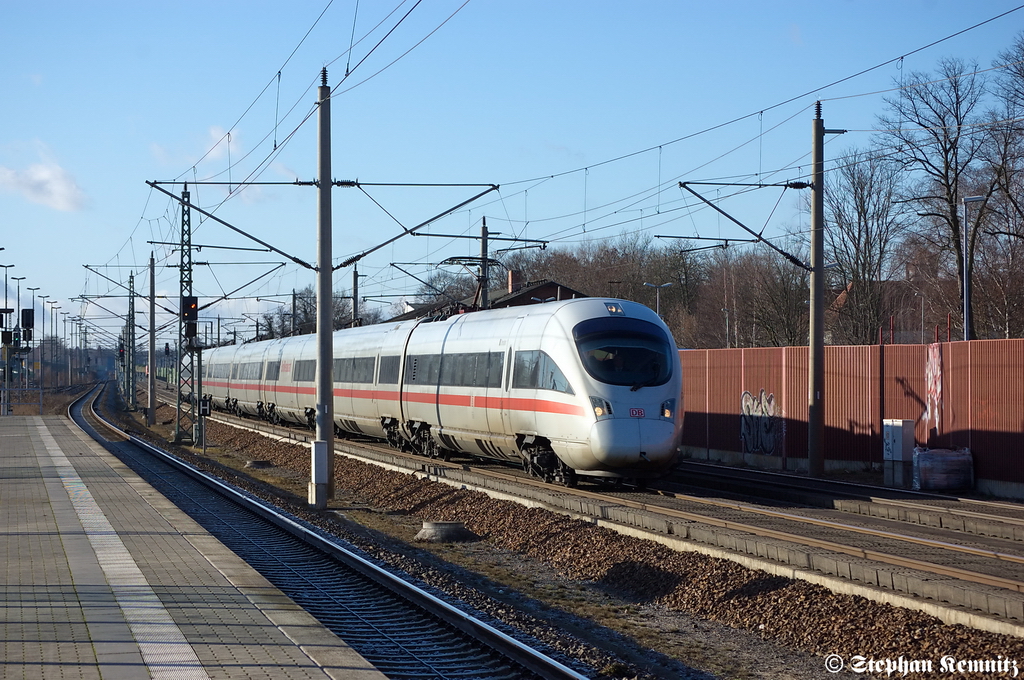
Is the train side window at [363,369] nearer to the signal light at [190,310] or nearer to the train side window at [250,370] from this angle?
the signal light at [190,310]

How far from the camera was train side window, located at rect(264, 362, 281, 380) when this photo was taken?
44.1 m

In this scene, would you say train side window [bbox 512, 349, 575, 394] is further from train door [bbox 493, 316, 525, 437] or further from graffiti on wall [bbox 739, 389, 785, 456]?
graffiti on wall [bbox 739, 389, 785, 456]

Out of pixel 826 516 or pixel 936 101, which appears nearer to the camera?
pixel 826 516

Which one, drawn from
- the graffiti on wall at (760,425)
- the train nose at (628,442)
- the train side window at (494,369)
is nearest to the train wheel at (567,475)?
the train nose at (628,442)

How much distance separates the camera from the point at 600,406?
18.0m

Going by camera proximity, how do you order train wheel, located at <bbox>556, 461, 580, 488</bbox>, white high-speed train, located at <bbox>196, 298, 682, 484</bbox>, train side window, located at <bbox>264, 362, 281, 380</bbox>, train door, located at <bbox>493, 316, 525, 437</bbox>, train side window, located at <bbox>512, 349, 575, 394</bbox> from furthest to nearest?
train side window, located at <bbox>264, 362, 281, 380</bbox> → train door, located at <bbox>493, 316, 525, 437</bbox> → train wheel, located at <bbox>556, 461, 580, 488</bbox> → train side window, located at <bbox>512, 349, 575, 394</bbox> → white high-speed train, located at <bbox>196, 298, 682, 484</bbox>

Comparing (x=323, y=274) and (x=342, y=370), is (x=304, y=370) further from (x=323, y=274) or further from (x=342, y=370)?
(x=323, y=274)

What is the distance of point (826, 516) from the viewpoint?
16641 millimetres

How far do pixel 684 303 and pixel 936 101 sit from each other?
35.8m

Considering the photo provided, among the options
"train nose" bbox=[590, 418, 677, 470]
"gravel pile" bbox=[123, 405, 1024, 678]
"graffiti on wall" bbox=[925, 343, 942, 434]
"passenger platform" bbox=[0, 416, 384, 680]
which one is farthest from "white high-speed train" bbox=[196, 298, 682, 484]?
"graffiti on wall" bbox=[925, 343, 942, 434]

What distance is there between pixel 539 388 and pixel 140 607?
10.6 meters

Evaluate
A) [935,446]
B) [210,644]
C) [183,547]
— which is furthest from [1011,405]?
[210,644]

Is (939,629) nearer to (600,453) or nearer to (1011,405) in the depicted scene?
(600,453)

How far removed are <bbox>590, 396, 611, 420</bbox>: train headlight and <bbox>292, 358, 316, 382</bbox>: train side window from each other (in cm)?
2136
